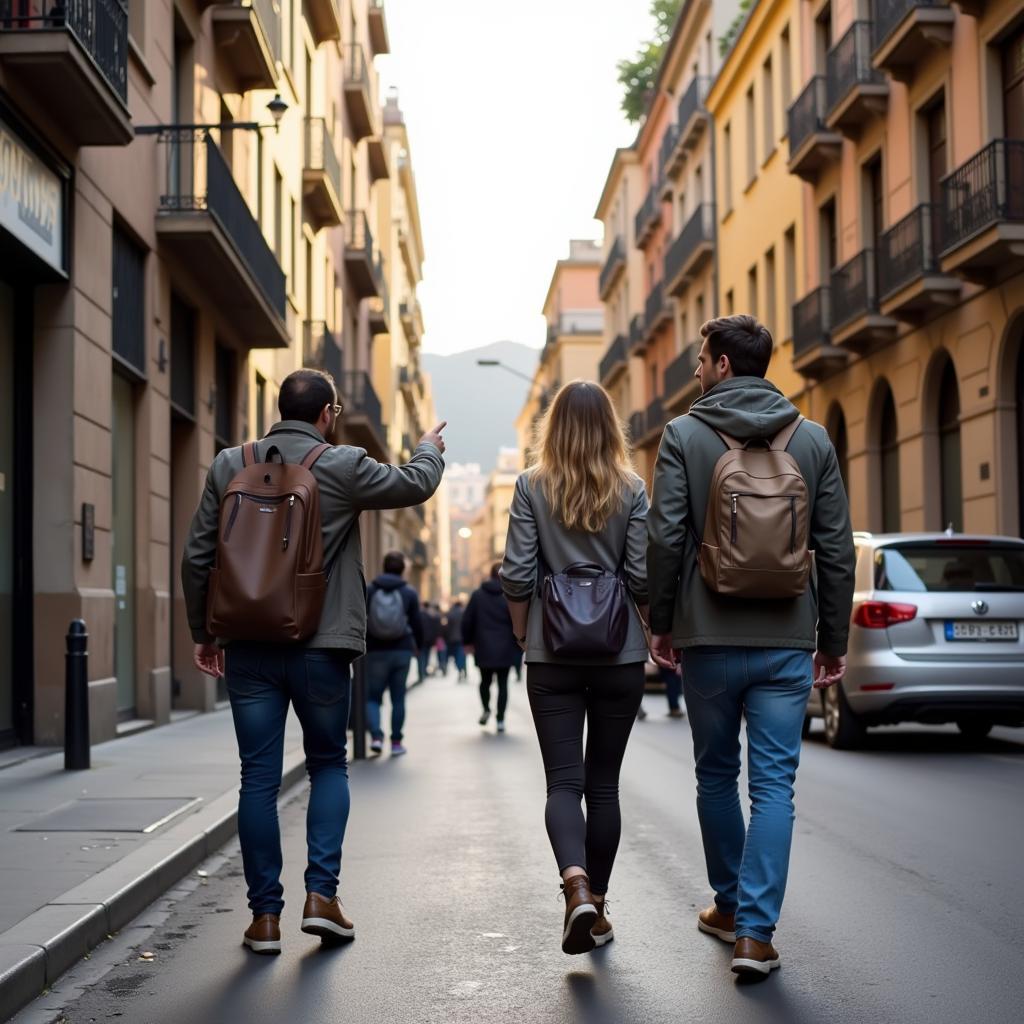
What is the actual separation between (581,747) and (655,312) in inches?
1748

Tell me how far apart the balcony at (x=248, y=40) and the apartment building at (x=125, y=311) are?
0.11ft

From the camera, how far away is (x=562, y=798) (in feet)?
17.5

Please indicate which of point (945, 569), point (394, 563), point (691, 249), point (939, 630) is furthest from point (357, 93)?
point (939, 630)

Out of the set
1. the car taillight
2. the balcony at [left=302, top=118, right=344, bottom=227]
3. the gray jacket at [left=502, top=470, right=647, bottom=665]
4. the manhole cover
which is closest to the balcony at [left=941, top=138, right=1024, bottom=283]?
the car taillight

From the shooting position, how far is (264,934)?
556cm

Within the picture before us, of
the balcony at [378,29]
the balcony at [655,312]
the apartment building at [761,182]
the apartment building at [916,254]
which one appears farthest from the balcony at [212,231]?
the balcony at [655,312]

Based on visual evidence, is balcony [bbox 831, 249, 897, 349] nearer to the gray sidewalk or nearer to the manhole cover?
the gray sidewalk

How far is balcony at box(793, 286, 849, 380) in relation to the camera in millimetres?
27328

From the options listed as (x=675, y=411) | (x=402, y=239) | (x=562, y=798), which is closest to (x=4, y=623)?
(x=562, y=798)

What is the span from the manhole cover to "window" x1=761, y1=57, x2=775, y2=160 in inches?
1067

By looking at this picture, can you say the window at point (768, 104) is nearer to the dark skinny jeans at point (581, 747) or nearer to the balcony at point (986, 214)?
the balcony at point (986, 214)

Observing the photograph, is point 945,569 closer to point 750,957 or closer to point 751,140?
point 750,957

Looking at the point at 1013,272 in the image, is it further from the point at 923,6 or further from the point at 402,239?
the point at 402,239

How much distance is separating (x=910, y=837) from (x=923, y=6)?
636 inches
